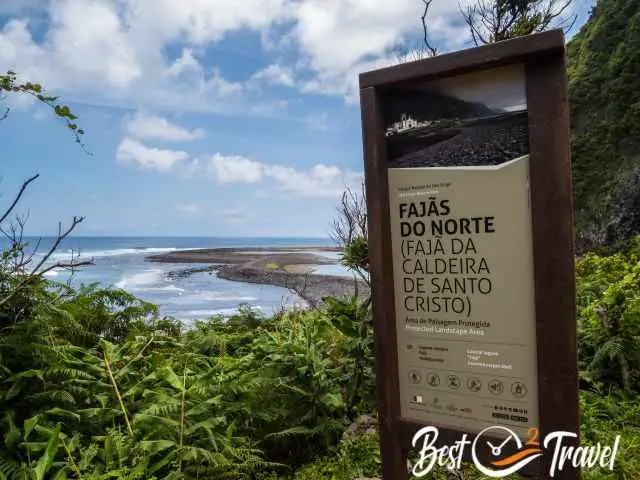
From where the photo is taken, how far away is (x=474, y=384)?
2580 mm

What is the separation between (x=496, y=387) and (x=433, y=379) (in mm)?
341

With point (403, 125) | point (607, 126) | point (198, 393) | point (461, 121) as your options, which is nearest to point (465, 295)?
point (461, 121)

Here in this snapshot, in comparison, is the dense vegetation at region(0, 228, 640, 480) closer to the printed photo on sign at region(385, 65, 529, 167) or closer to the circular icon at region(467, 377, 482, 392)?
the circular icon at region(467, 377, 482, 392)

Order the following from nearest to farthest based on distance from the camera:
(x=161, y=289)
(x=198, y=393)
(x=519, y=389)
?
(x=519, y=389)
(x=198, y=393)
(x=161, y=289)

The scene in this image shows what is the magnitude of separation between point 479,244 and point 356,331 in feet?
6.56

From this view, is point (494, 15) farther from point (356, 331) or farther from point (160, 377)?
point (160, 377)

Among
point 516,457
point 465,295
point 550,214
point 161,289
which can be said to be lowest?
point 161,289

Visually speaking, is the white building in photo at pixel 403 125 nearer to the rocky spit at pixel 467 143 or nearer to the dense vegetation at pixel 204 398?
the rocky spit at pixel 467 143

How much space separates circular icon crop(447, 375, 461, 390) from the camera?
2.63 meters

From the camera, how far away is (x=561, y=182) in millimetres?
2326

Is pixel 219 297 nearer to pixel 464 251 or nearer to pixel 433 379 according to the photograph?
pixel 433 379

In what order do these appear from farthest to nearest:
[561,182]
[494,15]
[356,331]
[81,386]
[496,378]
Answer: [494,15] → [356,331] → [81,386] → [496,378] → [561,182]

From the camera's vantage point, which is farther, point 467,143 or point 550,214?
point 467,143

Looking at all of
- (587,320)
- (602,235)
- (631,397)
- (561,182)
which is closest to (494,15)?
(602,235)
